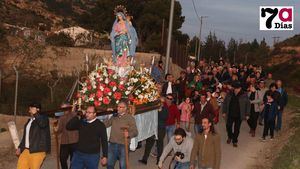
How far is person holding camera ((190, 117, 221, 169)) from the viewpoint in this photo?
28.3ft

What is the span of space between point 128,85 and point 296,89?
39.3 m

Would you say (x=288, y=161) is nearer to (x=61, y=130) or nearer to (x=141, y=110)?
(x=141, y=110)

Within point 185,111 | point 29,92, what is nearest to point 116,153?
point 185,111

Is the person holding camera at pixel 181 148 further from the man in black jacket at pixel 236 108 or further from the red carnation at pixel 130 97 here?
the man in black jacket at pixel 236 108

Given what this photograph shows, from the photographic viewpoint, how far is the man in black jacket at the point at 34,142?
9.42m

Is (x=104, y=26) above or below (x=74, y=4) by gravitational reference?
below

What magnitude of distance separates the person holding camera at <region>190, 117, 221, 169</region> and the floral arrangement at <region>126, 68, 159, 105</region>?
432cm

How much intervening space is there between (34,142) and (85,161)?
1044 millimetres

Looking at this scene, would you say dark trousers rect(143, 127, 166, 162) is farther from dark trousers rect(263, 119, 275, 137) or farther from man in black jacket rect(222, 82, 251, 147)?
dark trousers rect(263, 119, 275, 137)

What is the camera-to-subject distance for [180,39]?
198ft

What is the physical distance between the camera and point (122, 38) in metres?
14.4

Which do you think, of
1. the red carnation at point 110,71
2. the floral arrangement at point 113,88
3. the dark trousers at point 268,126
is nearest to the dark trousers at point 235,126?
the dark trousers at point 268,126

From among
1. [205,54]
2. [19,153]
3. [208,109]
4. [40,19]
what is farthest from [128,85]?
[40,19]

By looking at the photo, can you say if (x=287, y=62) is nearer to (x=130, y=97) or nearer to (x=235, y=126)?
(x=235, y=126)
